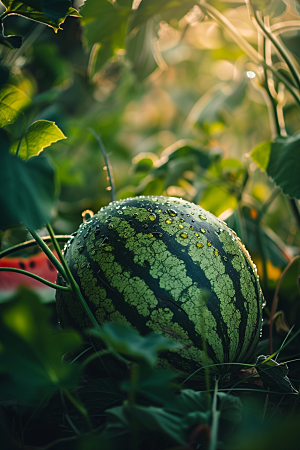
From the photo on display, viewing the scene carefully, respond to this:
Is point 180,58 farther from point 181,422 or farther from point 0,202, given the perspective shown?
point 181,422

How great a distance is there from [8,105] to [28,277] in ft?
1.57

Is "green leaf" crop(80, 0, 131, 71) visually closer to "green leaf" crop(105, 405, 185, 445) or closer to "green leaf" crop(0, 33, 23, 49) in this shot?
"green leaf" crop(0, 33, 23, 49)

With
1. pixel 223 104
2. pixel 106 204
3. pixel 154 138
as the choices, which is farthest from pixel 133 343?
pixel 154 138

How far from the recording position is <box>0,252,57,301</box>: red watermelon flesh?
0.87 meters

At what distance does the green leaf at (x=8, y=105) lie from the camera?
631 millimetres

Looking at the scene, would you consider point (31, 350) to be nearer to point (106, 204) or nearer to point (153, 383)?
point (153, 383)

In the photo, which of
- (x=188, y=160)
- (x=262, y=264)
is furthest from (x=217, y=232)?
(x=188, y=160)

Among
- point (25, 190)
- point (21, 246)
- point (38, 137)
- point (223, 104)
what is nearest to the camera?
point (25, 190)

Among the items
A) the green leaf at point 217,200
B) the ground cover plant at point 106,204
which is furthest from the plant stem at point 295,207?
the green leaf at point 217,200

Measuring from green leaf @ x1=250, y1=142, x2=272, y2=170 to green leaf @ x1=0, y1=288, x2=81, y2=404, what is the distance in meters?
0.65

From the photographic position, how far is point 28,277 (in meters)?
A: 0.93

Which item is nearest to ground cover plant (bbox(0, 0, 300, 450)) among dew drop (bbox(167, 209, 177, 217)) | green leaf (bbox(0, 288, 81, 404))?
green leaf (bbox(0, 288, 81, 404))

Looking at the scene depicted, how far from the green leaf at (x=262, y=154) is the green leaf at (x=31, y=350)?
65cm

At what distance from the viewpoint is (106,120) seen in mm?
2070
